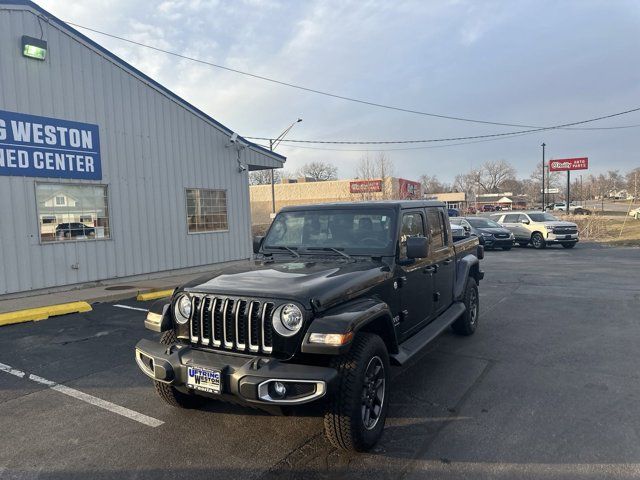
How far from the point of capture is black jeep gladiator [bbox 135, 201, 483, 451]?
3117 millimetres

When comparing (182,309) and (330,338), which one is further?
(182,309)

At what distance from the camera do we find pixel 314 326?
317 cm

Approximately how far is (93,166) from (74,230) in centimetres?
151

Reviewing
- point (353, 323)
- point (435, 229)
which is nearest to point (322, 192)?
point (435, 229)

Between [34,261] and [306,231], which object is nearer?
[306,231]

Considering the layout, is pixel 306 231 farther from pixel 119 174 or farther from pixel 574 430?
pixel 119 174

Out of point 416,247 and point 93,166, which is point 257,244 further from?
point 93,166

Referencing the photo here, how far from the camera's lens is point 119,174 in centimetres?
1109

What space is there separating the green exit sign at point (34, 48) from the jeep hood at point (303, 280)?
806 centimetres

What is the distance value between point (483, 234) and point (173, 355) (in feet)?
64.8

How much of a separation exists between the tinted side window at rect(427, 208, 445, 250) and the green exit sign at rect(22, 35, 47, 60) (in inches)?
343

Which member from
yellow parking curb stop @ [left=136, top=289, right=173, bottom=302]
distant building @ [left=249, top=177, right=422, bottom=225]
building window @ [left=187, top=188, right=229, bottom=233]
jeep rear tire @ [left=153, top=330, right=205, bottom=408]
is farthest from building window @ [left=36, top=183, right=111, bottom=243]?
distant building @ [left=249, top=177, right=422, bottom=225]

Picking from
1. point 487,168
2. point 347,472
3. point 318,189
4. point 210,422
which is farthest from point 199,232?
point 487,168

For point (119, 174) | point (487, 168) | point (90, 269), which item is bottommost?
point (90, 269)
